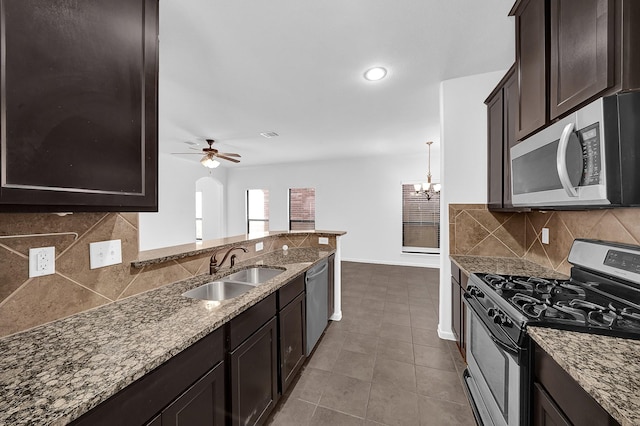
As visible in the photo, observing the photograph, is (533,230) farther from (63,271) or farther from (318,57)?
(63,271)

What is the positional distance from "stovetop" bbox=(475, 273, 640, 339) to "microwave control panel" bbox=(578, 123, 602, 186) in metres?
0.57

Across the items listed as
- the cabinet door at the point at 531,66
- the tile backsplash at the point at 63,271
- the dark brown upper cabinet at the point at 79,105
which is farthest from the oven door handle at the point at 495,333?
the tile backsplash at the point at 63,271

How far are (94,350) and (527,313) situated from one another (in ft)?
5.65

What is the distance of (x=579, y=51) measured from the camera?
3.41ft

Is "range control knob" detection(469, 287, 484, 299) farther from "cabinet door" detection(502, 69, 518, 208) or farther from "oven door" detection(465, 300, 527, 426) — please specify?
"cabinet door" detection(502, 69, 518, 208)

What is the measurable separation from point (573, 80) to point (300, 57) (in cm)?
183

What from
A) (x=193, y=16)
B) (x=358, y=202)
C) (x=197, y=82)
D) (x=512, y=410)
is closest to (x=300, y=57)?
(x=193, y=16)

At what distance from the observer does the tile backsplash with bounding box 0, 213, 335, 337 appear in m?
0.94

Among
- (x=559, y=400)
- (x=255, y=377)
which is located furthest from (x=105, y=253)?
(x=559, y=400)

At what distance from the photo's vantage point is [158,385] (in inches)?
32.4

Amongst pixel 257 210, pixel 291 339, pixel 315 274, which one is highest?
pixel 257 210

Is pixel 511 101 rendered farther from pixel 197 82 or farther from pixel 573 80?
pixel 197 82

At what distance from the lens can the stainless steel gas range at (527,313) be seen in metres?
1.02

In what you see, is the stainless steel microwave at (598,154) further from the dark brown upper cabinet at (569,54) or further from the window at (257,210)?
the window at (257,210)
